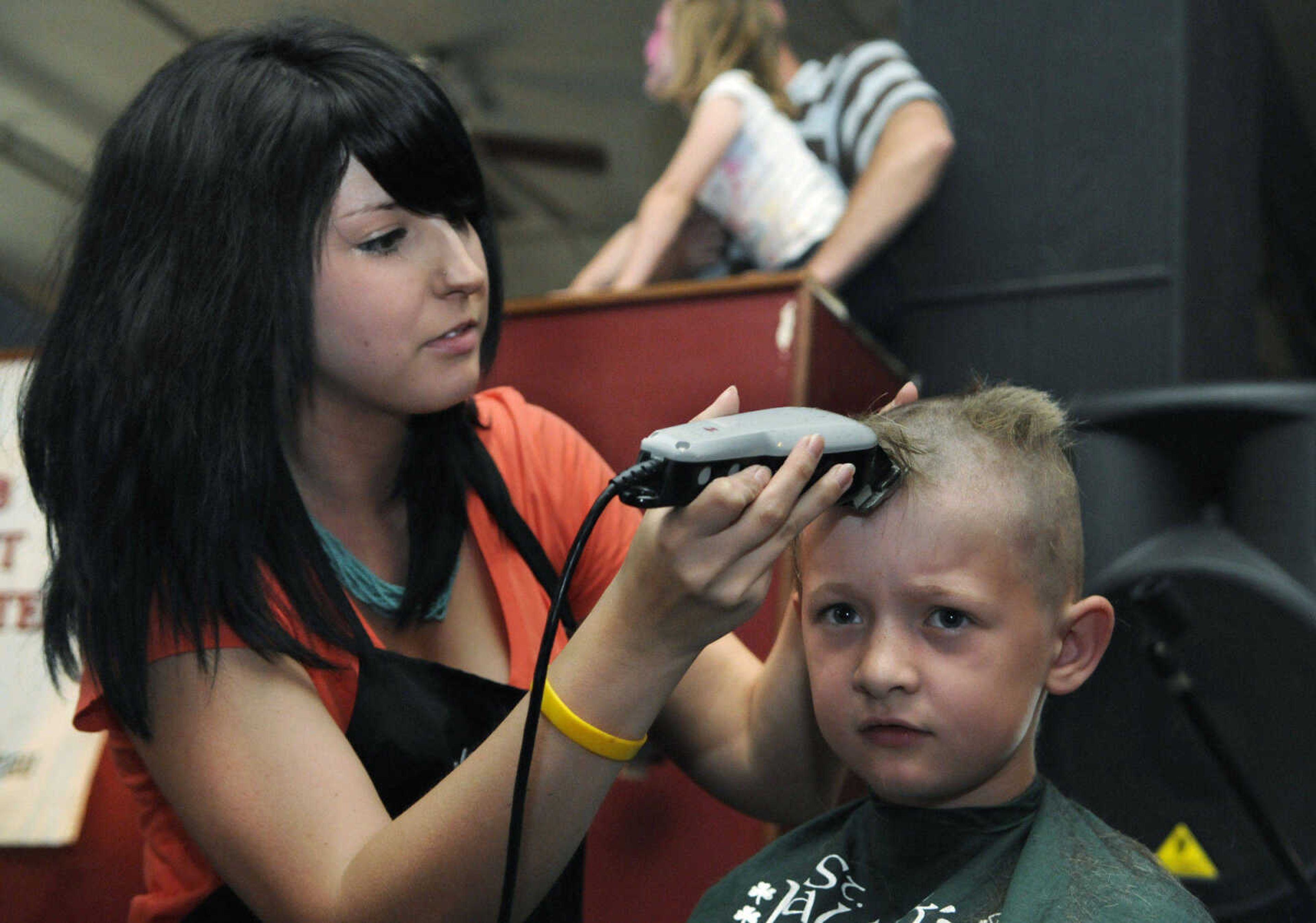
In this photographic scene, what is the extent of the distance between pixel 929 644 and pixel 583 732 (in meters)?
0.22

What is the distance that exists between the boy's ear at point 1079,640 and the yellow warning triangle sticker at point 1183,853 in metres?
0.47

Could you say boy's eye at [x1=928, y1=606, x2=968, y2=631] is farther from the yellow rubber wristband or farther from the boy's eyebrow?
the boy's eyebrow

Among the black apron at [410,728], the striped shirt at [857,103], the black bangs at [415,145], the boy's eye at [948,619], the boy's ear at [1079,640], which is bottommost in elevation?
the black apron at [410,728]

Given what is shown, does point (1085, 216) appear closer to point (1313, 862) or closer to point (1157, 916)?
point (1313, 862)

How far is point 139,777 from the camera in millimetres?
904

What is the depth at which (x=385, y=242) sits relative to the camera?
0.86 m

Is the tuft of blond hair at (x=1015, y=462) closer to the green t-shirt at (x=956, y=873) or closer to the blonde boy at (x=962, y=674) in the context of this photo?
the blonde boy at (x=962, y=674)

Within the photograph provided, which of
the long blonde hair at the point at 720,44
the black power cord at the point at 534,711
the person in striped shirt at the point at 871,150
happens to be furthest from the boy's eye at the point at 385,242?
the long blonde hair at the point at 720,44

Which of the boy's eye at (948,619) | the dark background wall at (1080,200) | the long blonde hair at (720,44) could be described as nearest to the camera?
the boy's eye at (948,619)

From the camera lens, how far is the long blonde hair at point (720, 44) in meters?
1.90

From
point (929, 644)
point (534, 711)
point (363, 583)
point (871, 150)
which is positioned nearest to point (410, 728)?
point (363, 583)

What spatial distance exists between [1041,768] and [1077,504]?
1.58 feet

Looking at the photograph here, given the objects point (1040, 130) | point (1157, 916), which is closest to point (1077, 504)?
point (1157, 916)

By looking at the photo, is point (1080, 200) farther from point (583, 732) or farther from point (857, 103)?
point (583, 732)
